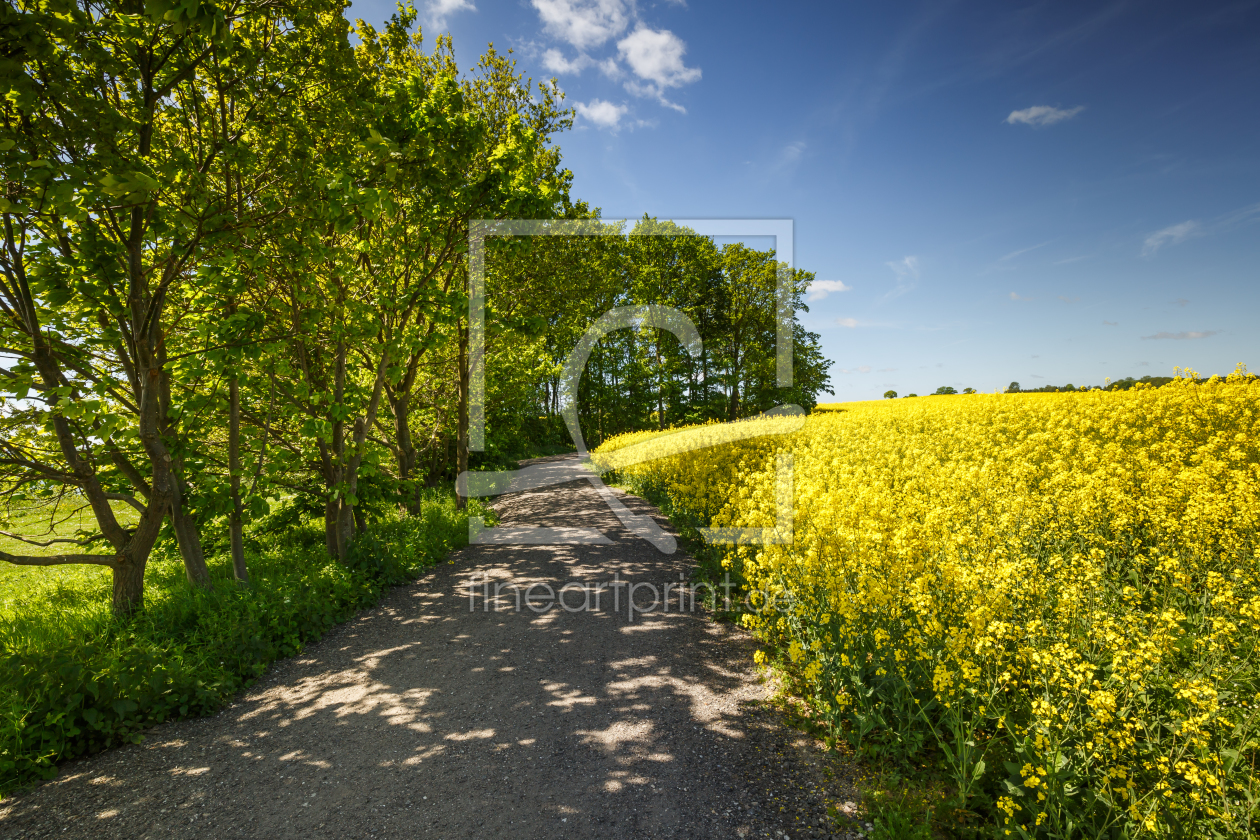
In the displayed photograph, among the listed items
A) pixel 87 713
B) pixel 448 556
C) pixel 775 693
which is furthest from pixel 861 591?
pixel 448 556

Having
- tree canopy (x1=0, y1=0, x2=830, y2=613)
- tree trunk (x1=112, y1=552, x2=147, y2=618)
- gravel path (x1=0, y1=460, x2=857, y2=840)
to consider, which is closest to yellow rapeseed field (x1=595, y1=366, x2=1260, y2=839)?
gravel path (x1=0, y1=460, x2=857, y2=840)

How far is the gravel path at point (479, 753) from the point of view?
3.20 metres

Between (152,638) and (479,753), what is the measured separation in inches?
156

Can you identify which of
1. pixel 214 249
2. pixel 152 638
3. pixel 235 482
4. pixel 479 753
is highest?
pixel 214 249

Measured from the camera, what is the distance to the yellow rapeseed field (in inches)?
102

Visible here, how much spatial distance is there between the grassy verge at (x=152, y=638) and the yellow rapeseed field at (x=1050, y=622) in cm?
521

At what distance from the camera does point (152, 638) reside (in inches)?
196

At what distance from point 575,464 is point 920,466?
1732cm

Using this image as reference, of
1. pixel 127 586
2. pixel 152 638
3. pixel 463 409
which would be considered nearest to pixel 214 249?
pixel 127 586

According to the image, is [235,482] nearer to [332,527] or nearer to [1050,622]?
[332,527]

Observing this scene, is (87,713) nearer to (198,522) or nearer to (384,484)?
(198,522)

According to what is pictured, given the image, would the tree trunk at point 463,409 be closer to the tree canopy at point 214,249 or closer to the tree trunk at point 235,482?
the tree canopy at point 214,249

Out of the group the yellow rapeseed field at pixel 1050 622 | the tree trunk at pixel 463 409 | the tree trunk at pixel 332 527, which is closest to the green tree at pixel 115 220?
the tree trunk at pixel 332 527

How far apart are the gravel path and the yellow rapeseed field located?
0.81 metres
